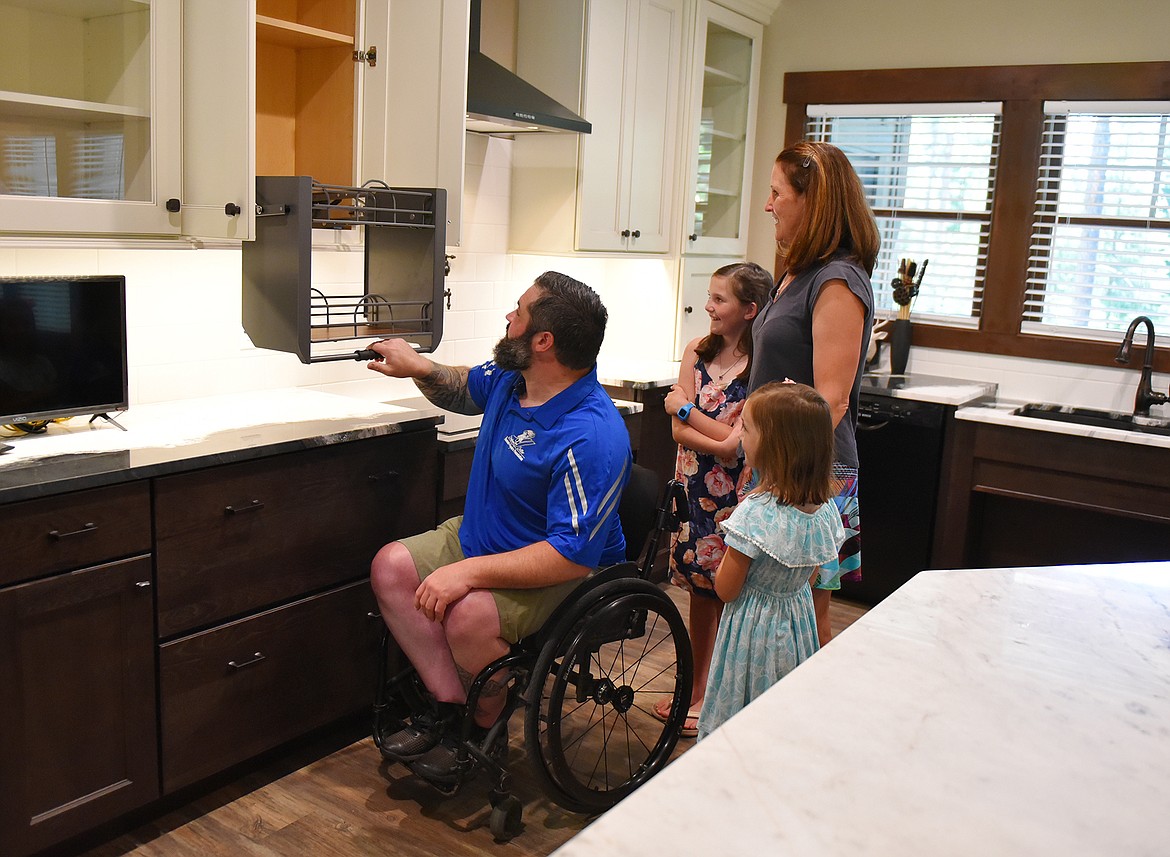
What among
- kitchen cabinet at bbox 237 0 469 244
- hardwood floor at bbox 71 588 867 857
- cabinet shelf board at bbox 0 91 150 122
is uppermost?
kitchen cabinet at bbox 237 0 469 244

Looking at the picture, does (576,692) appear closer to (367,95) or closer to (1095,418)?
(367,95)

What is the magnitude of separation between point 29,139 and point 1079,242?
356 cm

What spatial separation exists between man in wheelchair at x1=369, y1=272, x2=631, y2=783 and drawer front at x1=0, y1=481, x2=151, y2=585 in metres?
0.56

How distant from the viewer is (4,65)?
6.96ft

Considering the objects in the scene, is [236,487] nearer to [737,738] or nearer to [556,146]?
[737,738]

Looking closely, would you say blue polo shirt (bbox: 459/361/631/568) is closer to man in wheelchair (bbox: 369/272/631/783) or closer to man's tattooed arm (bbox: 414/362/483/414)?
man in wheelchair (bbox: 369/272/631/783)

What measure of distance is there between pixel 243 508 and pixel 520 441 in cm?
63

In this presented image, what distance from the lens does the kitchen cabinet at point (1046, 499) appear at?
3.47m

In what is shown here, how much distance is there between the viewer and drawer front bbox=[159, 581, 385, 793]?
230 centimetres

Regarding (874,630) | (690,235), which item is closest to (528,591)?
(874,630)

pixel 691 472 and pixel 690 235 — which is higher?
pixel 690 235

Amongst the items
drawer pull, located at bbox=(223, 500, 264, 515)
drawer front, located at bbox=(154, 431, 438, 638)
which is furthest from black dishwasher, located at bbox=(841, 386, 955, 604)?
drawer pull, located at bbox=(223, 500, 264, 515)

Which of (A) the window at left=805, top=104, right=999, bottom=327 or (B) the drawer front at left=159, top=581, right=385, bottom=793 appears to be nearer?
(B) the drawer front at left=159, top=581, right=385, bottom=793

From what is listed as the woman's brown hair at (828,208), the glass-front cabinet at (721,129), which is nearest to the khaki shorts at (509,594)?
the woman's brown hair at (828,208)
